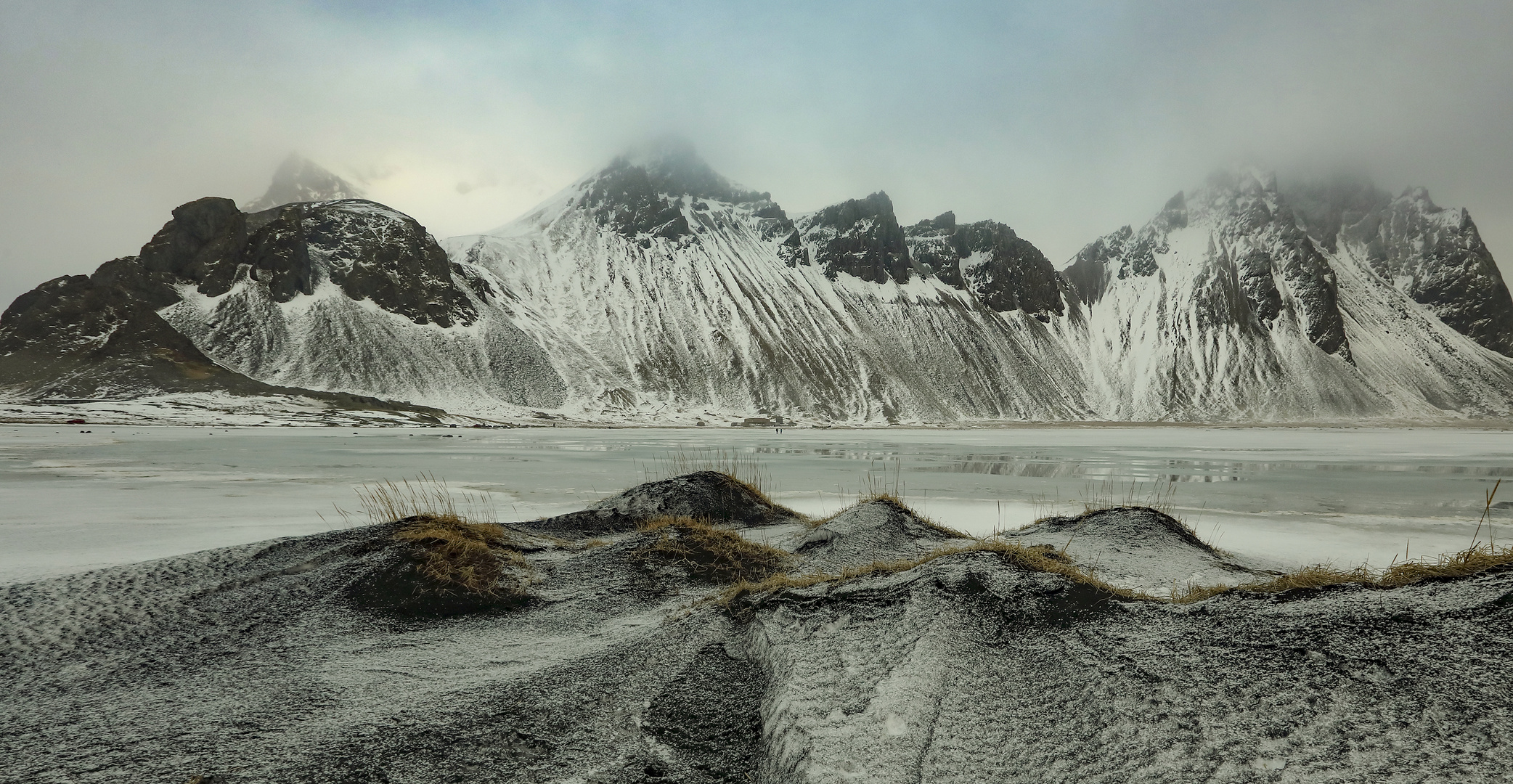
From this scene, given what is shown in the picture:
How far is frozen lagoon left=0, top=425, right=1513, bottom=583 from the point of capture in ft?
32.9

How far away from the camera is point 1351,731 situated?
2.91m

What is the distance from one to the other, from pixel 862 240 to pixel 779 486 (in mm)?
133352

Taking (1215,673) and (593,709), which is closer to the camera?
(1215,673)

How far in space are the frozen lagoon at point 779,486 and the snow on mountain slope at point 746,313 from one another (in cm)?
6529

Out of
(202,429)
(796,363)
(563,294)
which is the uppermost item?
(563,294)

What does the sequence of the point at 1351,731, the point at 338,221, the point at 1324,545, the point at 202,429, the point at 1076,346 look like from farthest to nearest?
the point at 1076,346 → the point at 338,221 → the point at 202,429 → the point at 1324,545 → the point at 1351,731

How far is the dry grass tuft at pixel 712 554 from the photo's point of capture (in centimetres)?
765

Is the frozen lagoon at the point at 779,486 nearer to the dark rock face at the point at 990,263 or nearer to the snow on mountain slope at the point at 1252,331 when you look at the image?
the snow on mountain slope at the point at 1252,331

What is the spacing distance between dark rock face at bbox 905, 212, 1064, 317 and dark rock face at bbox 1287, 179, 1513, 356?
8522 centimetres

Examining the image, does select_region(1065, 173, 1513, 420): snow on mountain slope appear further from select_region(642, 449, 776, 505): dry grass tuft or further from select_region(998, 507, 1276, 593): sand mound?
select_region(998, 507, 1276, 593): sand mound

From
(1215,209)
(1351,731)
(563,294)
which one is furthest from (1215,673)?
(1215,209)

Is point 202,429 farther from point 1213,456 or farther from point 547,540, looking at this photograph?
point 1213,456

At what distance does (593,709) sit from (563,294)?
390ft

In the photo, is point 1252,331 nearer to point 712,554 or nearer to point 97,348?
point 712,554
